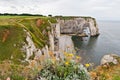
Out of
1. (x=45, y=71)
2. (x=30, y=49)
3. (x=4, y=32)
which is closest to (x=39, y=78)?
(x=45, y=71)

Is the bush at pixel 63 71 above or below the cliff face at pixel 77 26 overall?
above

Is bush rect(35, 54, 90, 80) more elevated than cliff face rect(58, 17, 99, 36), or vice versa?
bush rect(35, 54, 90, 80)

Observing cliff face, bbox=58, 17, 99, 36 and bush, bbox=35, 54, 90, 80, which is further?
cliff face, bbox=58, 17, 99, 36

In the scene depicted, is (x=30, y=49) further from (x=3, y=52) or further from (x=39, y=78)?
(x=39, y=78)

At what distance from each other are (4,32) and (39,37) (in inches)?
483

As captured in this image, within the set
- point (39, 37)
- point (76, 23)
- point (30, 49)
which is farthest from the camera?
point (76, 23)

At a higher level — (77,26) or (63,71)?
(63,71)

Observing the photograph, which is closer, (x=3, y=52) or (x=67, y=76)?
(x=67, y=76)

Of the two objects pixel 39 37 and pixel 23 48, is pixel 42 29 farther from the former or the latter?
pixel 23 48

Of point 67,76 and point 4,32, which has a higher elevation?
point 67,76

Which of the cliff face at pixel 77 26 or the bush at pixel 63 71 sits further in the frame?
the cliff face at pixel 77 26

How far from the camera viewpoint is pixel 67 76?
9.45 m

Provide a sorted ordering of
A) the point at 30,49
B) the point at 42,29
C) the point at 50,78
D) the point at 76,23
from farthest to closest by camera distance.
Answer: the point at 76,23 → the point at 42,29 → the point at 30,49 → the point at 50,78

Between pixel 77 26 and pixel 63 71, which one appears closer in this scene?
pixel 63 71
